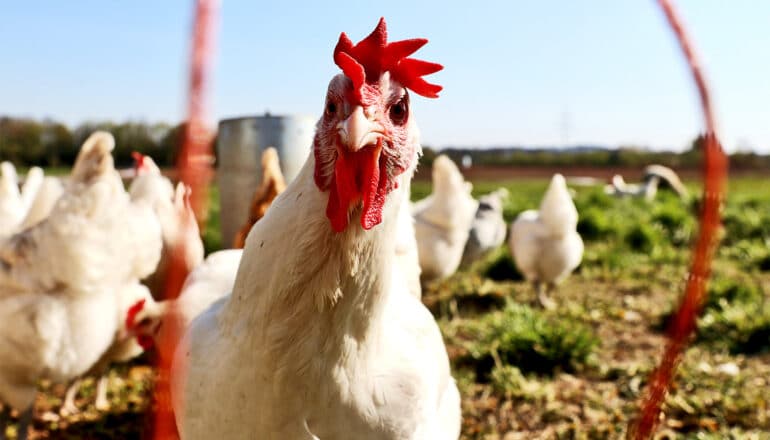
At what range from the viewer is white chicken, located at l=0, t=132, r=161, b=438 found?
7.54 ft

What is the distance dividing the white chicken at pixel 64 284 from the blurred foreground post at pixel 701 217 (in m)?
2.32

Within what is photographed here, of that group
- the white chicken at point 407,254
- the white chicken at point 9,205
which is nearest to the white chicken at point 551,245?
the white chicken at point 407,254

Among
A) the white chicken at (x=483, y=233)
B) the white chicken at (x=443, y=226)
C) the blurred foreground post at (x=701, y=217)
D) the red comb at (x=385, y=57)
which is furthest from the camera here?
the white chicken at (x=483, y=233)

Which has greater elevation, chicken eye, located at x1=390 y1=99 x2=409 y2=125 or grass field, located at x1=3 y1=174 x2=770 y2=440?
chicken eye, located at x1=390 y1=99 x2=409 y2=125

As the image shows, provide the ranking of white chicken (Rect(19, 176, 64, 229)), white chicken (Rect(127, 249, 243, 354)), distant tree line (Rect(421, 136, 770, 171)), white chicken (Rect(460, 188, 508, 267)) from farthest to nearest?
1. distant tree line (Rect(421, 136, 770, 171))
2. white chicken (Rect(460, 188, 508, 267))
3. white chicken (Rect(19, 176, 64, 229))
4. white chicken (Rect(127, 249, 243, 354))

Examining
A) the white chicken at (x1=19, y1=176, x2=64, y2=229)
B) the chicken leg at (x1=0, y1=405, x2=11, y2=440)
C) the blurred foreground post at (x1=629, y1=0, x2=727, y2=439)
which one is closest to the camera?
the blurred foreground post at (x1=629, y1=0, x2=727, y2=439)

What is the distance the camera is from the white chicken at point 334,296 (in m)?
1.07

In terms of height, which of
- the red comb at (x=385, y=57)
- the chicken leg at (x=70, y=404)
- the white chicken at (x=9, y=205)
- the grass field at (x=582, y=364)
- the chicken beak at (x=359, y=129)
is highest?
the red comb at (x=385, y=57)

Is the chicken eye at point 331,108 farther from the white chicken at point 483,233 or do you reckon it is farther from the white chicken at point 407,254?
the white chicken at point 483,233

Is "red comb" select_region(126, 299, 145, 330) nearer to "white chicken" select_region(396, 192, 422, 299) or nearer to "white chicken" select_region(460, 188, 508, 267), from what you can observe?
"white chicken" select_region(396, 192, 422, 299)

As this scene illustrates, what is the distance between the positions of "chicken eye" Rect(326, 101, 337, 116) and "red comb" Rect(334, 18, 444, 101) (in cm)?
7

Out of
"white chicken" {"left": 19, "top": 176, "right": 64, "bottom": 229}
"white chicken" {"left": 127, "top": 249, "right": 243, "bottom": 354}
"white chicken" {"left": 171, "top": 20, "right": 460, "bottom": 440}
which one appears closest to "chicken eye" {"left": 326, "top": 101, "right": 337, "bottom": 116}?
"white chicken" {"left": 171, "top": 20, "right": 460, "bottom": 440}

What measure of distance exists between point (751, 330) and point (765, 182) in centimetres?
1585

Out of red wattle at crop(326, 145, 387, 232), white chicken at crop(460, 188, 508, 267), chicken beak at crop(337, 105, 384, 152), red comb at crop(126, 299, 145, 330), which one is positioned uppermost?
chicken beak at crop(337, 105, 384, 152)
